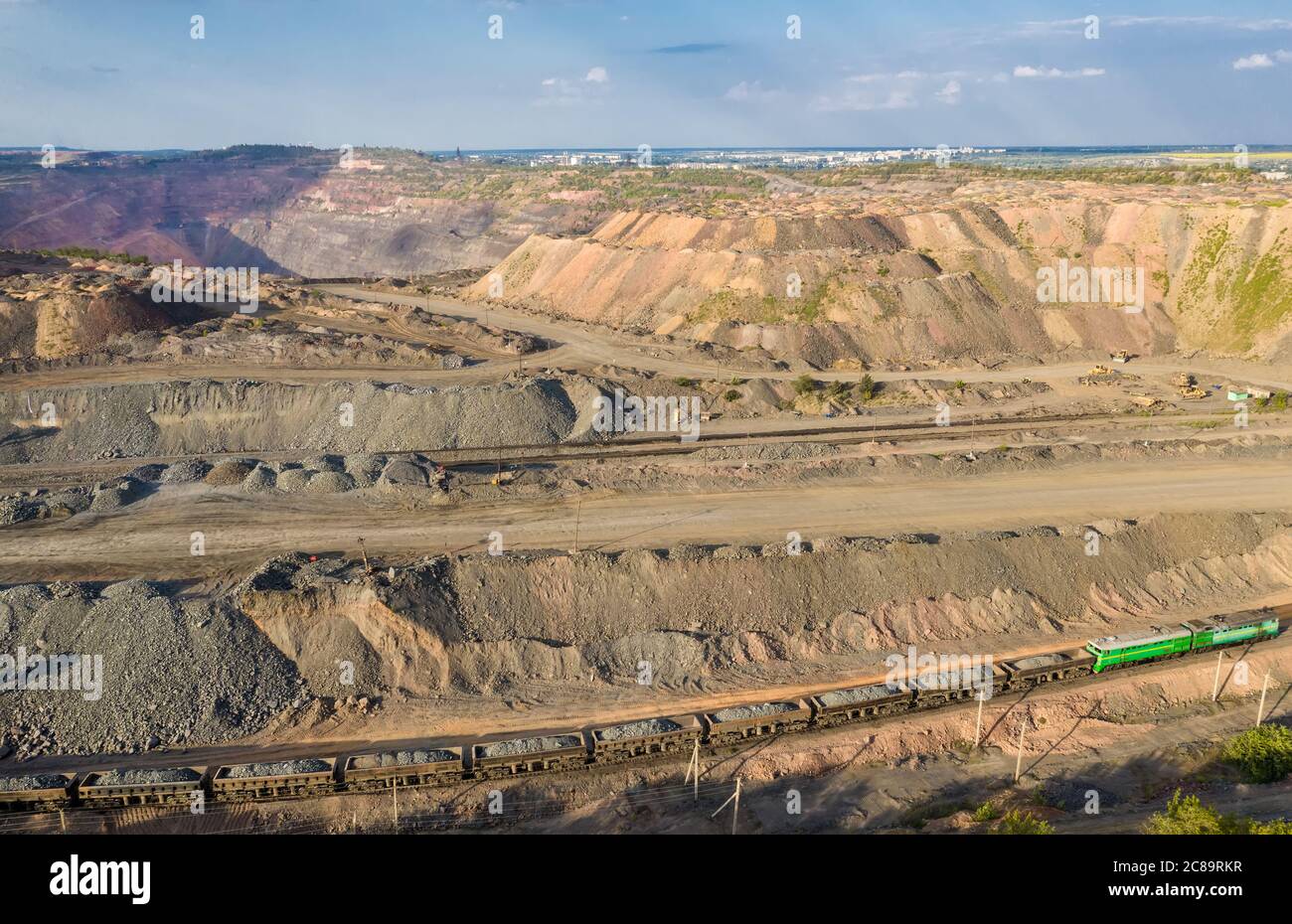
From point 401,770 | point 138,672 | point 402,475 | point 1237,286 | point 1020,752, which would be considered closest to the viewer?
point 401,770

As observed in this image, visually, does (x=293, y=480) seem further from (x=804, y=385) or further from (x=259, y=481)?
(x=804, y=385)

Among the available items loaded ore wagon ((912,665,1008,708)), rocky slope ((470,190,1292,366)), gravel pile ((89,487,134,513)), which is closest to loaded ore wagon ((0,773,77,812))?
gravel pile ((89,487,134,513))

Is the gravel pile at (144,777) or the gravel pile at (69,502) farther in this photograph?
the gravel pile at (69,502)

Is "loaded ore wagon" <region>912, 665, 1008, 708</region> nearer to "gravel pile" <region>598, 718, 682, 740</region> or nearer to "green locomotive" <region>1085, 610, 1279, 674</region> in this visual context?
"green locomotive" <region>1085, 610, 1279, 674</region>

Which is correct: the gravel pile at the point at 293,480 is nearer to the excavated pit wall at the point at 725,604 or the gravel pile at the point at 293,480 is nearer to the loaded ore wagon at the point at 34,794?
the excavated pit wall at the point at 725,604

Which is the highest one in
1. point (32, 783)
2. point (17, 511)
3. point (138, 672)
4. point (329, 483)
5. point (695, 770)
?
point (329, 483)

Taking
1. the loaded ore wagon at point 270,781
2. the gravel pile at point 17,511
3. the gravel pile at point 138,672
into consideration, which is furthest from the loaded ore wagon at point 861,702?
the gravel pile at point 17,511

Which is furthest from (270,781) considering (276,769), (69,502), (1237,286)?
(1237,286)
